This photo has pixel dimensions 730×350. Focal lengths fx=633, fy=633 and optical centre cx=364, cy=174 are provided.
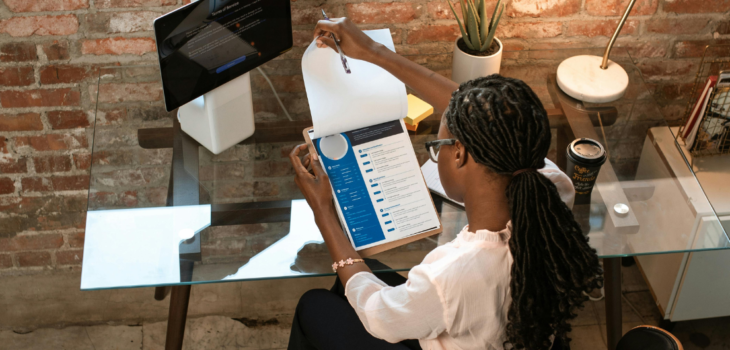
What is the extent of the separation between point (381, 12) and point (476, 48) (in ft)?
1.02

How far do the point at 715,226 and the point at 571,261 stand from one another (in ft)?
1.79

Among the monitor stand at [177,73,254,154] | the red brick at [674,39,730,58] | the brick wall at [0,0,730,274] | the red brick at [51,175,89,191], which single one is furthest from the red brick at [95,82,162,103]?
the red brick at [674,39,730,58]

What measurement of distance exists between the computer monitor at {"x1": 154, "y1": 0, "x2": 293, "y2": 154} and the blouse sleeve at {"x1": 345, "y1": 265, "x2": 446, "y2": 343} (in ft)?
1.88

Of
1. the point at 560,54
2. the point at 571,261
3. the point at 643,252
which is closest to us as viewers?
the point at 571,261

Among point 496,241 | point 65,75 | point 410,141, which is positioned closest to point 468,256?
point 496,241

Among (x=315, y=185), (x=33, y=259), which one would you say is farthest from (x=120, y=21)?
(x=33, y=259)

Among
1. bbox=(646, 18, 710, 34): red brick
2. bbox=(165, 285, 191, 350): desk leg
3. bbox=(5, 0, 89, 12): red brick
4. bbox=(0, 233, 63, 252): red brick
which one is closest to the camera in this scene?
bbox=(165, 285, 191, 350): desk leg

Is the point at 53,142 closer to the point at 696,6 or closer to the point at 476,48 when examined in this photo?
the point at 476,48

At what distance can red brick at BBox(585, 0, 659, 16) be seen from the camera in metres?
1.85

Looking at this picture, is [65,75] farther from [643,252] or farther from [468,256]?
[643,252]

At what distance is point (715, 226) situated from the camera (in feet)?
4.75

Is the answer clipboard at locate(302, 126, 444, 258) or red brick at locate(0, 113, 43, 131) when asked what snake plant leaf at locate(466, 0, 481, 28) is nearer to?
clipboard at locate(302, 126, 444, 258)

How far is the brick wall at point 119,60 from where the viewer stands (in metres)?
1.71

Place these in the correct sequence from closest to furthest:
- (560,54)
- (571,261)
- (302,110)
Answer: (571,261) → (302,110) → (560,54)
